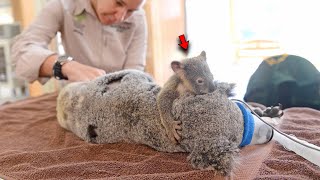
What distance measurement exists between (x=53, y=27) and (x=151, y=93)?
792mm

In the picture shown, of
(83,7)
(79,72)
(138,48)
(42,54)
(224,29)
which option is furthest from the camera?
(224,29)

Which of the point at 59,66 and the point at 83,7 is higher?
the point at 83,7

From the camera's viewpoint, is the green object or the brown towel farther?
the green object

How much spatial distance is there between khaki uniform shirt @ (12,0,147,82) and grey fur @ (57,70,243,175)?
0.40 m

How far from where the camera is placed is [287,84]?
3.43 feet

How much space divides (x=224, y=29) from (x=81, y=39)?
2.59 m

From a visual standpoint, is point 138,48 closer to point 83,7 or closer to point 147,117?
point 83,7

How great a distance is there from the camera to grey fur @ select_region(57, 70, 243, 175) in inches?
21.8

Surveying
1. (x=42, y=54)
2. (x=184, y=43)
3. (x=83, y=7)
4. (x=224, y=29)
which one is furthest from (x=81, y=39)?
(x=224, y=29)

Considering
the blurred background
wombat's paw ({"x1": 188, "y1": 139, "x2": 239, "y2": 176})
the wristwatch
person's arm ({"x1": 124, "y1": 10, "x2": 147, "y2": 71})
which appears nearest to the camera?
wombat's paw ({"x1": 188, "y1": 139, "x2": 239, "y2": 176})

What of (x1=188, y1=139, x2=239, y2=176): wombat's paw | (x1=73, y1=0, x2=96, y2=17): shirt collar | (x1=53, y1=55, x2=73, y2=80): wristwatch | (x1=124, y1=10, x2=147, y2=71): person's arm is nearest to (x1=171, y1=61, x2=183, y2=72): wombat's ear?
(x1=188, y1=139, x2=239, y2=176): wombat's paw

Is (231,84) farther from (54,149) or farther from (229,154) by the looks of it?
(54,149)

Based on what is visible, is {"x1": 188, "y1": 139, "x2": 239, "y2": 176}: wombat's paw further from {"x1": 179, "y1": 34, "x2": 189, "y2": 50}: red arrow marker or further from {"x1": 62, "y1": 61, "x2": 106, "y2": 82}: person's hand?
{"x1": 62, "y1": 61, "x2": 106, "y2": 82}: person's hand

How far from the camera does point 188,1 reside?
3.10 m
